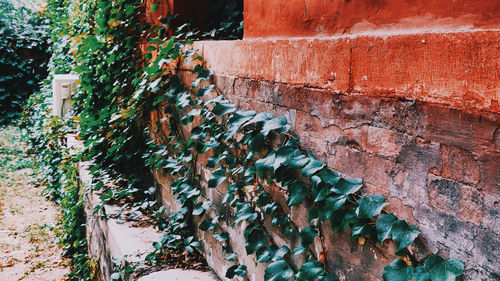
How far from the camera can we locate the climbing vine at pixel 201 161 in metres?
1.58

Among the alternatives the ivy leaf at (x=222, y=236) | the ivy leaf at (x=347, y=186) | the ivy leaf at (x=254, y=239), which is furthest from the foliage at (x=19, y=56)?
the ivy leaf at (x=347, y=186)

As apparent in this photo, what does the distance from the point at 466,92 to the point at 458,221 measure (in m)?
0.36

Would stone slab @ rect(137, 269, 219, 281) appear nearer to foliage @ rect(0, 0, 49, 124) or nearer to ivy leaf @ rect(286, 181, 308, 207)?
ivy leaf @ rect(286, 181, 308, 207)

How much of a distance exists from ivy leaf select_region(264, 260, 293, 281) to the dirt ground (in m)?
3.42

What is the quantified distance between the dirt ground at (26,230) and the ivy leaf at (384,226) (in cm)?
414

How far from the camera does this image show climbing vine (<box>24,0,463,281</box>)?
158 centimetres

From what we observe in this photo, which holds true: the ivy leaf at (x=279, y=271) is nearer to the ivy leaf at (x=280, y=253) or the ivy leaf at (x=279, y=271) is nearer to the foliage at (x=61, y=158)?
the ivy leaf at (x=280, y=253)

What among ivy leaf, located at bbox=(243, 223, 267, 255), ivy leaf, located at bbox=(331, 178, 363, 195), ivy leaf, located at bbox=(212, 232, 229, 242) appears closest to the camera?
ivy leaf, located at bbox=(331, 178, 363, 195)

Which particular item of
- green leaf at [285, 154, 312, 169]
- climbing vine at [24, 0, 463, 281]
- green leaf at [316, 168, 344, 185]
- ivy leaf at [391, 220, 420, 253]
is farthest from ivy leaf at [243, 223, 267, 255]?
ivy leaf at [391, 220, 420, 253]

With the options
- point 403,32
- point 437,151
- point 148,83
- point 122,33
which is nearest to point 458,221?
point 437,151

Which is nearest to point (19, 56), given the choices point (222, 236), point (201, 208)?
point (201, 208)

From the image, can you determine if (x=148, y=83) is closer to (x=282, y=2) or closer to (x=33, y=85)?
(x=282, y=2)

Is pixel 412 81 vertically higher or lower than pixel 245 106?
higher

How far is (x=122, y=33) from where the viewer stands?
4.09 meters
